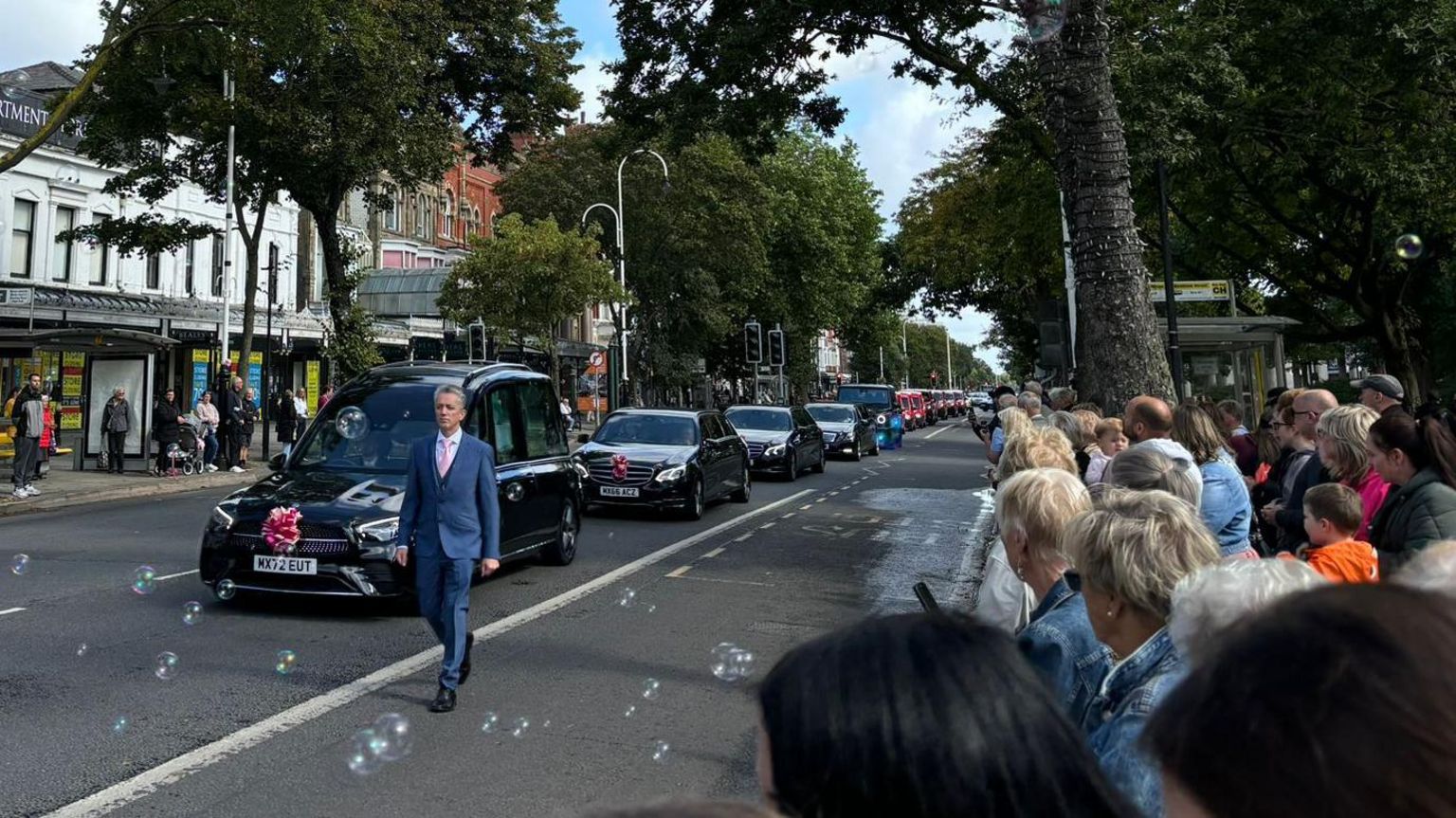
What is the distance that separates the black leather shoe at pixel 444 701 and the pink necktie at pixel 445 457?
1288 mm

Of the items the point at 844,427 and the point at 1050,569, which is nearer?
the point at 1050,569

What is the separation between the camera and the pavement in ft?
14.7

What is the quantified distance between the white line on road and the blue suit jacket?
0.83 metres

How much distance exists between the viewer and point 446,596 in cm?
600

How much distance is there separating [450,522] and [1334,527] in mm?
4559

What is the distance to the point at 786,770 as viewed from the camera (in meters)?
1.14

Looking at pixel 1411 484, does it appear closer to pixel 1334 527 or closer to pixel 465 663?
pixel 1334 527

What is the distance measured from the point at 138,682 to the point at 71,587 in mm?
3639

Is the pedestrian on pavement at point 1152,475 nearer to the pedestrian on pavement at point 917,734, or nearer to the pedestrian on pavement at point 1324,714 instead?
the pedestrian on pavement at point 917,734

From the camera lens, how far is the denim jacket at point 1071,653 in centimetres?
266

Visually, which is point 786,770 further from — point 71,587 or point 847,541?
point 847,541

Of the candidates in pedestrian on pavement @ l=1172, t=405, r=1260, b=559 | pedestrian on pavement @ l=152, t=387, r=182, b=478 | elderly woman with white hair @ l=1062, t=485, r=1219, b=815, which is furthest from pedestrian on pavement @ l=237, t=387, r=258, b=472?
elderly woman with white hair @ l=1062, t=485, r=1219, b=815

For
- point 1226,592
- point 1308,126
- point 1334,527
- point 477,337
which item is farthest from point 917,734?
point 477,337

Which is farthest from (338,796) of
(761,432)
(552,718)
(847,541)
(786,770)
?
(761,432)
